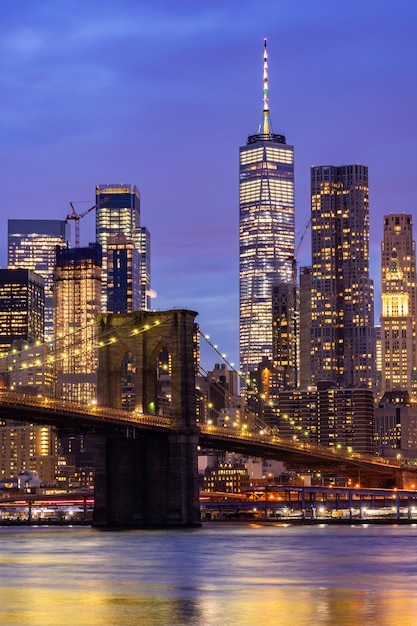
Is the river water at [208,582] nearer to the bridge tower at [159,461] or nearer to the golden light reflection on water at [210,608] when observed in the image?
the golden light reflection on water at [210,608]

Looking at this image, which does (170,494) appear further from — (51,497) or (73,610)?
(51,497)

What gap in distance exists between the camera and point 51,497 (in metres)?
181

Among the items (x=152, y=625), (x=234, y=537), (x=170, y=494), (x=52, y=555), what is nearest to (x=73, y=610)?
(x=152, y=625)

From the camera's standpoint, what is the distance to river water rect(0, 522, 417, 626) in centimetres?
4222

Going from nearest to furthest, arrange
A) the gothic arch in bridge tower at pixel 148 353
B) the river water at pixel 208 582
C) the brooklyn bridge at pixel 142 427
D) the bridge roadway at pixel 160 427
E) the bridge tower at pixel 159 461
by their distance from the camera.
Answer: the river water at pixel 208 582, the bridge roadway at pixel 160 427, the brooklyn bridge at pixel 142 427, the bridge tower at pixel 159 461, the gothic arch in bridge tower at pixel 148 353

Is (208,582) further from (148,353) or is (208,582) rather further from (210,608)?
(148,353)

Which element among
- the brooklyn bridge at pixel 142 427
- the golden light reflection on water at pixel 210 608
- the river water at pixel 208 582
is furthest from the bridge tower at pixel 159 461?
the golden light reflection on water at pixel 210 608

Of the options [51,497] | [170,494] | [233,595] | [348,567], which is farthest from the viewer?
[51,497]

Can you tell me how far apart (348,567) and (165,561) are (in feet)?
30.0

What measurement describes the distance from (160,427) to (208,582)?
49900mm

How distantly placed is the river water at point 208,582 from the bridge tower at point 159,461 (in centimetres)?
1370

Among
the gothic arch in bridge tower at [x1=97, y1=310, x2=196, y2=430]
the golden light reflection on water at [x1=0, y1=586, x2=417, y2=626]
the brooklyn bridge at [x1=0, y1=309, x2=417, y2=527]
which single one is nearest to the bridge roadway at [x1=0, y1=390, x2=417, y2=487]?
the brooklyn bridge at [x1=0, y1=309, x2=417, y2=527]

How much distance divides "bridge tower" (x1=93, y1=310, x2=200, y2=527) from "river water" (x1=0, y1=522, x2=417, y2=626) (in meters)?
13.7

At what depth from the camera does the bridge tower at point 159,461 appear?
346ft
